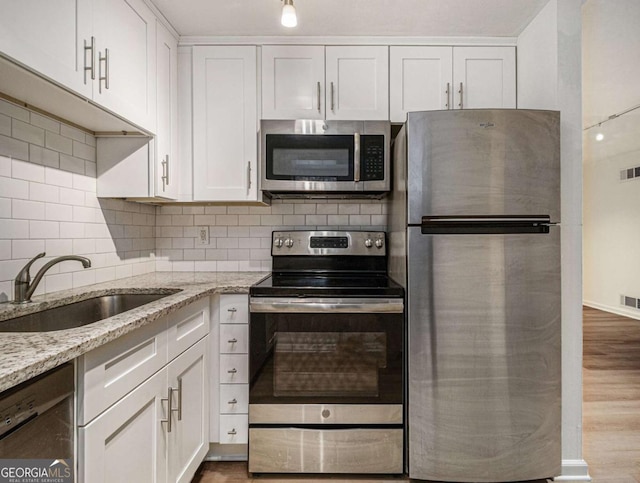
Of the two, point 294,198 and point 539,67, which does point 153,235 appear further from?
point 539,67

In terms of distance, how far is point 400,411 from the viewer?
1757 mm

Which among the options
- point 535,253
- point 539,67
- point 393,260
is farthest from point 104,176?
point 539,67

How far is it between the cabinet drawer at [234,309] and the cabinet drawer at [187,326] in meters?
0.08

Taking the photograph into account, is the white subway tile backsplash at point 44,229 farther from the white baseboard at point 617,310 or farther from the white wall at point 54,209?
the white baseboard at point 617,310

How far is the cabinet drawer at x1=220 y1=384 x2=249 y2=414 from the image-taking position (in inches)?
74.4

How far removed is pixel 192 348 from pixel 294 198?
1.14m

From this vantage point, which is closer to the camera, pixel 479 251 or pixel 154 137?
pixel 479 251

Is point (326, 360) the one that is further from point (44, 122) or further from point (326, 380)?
point (44, 122)

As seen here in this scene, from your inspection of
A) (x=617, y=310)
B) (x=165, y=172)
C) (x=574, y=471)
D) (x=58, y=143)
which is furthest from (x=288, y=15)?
(x=617, y=310)

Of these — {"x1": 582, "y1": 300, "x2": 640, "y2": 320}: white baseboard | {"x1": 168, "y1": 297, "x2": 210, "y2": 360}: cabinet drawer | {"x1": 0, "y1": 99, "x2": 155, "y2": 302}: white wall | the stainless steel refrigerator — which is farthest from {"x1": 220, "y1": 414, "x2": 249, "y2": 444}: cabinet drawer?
{"x1": 582, "y1": 300, "x2": 640, "y2": 320}: white baseboard

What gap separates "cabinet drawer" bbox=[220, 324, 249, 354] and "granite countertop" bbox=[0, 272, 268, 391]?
0.18 metres

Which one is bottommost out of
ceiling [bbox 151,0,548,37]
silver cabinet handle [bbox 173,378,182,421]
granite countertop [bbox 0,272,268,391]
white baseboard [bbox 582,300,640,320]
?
white baseboard [bbox 582,300,640,320]

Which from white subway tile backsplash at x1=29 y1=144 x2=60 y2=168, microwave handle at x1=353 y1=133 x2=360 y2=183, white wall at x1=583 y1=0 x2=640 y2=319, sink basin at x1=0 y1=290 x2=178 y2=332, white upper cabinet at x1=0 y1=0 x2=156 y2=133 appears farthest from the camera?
white wall at x1=583 y1=0 x2=640 y2=319

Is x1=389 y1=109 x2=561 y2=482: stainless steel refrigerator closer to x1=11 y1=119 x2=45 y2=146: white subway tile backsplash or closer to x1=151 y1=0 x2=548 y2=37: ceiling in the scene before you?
x1=151 y1=0 x2=548 y2=37: ceiling
